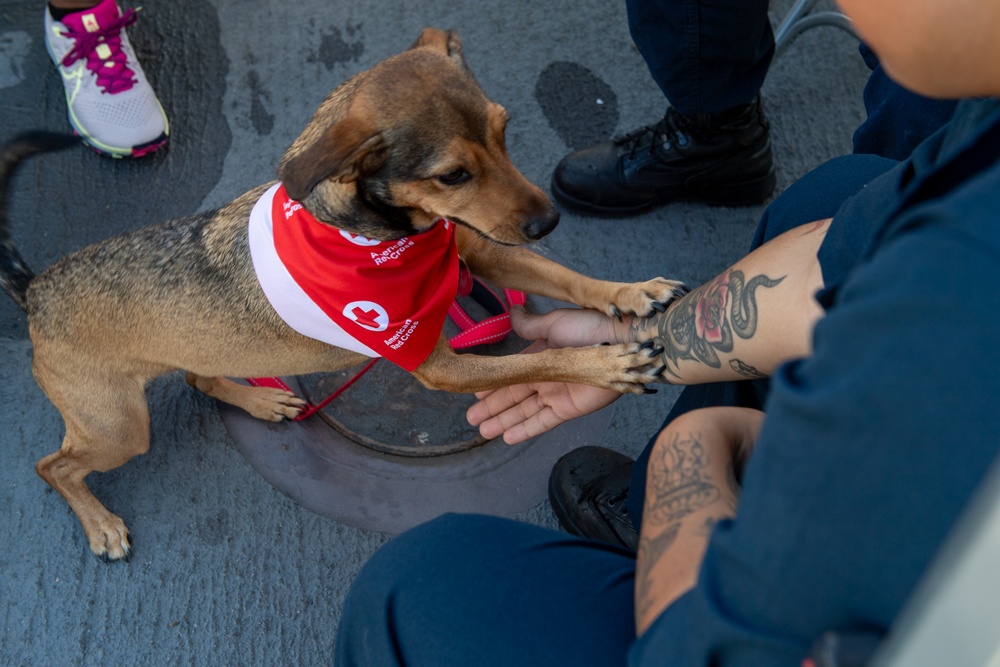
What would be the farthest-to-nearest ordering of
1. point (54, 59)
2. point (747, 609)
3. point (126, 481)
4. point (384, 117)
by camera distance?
point (54, 59) < point (126, 481) < point (384, 117) < point (747, 609)

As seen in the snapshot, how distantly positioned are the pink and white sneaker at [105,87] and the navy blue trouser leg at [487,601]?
8.54 ft

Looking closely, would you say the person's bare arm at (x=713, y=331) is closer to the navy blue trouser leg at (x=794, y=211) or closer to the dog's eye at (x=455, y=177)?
the navy blue trouser leg at (x=794, y=211)

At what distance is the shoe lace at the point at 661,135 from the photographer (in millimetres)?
3197

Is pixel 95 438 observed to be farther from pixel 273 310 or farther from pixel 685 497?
pixel 685 497

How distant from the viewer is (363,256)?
2.11 m

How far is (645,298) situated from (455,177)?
701 millimetres

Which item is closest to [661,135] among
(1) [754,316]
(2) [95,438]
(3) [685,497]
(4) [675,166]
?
(4) [675,166]

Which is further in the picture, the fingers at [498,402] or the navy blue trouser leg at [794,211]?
the fingers at [498,402]

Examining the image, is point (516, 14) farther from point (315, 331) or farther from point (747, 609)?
point (747, 609)

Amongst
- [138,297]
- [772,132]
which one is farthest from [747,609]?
[772,132]

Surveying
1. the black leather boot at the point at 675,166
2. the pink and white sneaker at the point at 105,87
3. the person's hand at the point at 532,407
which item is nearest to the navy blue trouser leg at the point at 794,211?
the person's hand at the point at 532,407

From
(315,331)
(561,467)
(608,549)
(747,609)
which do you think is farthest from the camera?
(561,467)

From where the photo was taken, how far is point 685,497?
141 cm

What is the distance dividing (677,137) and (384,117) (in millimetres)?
1617
